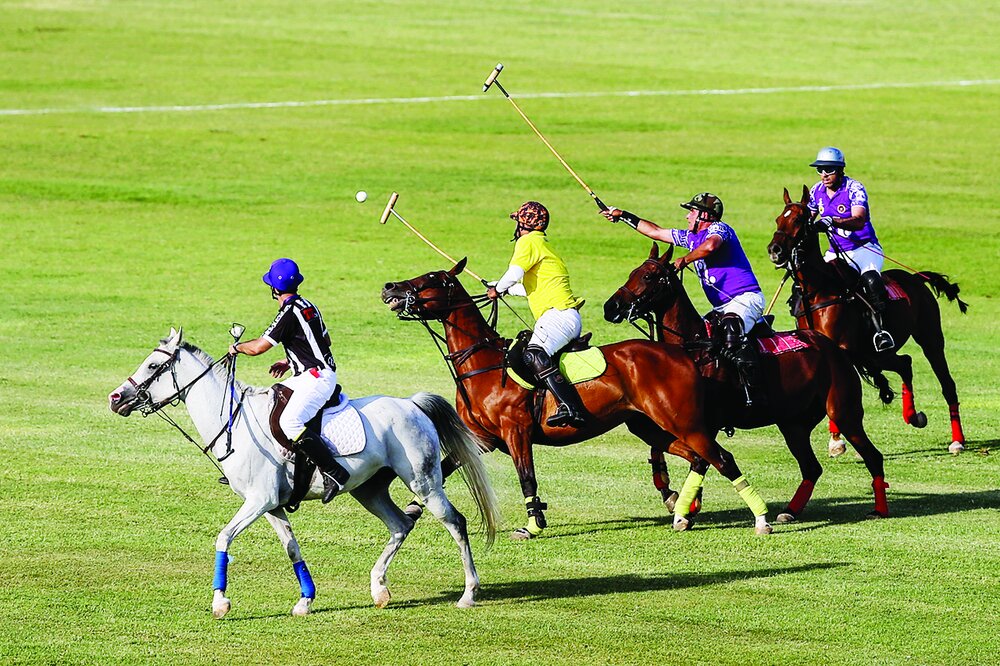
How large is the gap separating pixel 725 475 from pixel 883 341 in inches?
184

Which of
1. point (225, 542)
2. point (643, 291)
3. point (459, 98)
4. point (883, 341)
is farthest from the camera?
point (459, 98)

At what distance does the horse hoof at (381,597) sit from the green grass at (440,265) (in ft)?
0.26

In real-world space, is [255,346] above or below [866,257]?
below

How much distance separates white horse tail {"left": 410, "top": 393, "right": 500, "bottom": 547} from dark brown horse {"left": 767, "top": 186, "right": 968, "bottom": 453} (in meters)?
4.44

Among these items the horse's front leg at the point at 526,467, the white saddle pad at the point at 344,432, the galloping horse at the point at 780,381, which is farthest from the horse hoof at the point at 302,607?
the galloping horse at the point at 780,381

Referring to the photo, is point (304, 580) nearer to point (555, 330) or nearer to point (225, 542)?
point (225, 542)

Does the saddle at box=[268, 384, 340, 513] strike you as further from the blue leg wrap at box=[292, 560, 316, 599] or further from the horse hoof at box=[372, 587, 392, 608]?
the horse hoof at box=[372, 587, 392, 608]

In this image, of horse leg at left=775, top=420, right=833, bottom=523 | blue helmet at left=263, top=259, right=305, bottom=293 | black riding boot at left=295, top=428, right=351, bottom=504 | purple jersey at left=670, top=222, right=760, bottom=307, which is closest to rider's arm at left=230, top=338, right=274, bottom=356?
blue helmet at left=263, top=259, right=305, bottom=293

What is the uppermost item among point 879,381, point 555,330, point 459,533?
point 555,330

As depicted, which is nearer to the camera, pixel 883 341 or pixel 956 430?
pixel 883 341

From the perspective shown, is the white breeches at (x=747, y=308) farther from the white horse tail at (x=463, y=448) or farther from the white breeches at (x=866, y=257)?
the white breeches at (x=866, y=257)

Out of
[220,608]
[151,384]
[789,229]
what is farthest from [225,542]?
[789,229]

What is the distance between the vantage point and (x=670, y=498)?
15.9 m

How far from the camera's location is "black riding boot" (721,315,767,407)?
15.3 m
